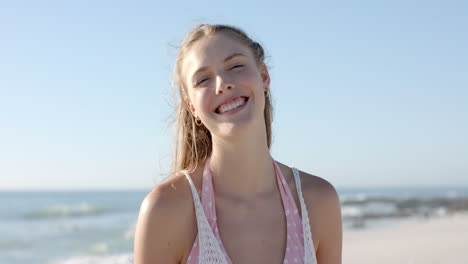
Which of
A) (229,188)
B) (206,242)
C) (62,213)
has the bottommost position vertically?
(206,242)

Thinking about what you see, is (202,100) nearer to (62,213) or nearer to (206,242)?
(206,242)

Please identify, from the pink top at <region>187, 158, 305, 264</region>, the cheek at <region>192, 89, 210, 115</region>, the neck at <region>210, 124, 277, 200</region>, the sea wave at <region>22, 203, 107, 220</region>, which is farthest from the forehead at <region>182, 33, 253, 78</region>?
the sea wave at <region>22, 203, 107, 220</region>

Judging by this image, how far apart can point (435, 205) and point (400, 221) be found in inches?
283

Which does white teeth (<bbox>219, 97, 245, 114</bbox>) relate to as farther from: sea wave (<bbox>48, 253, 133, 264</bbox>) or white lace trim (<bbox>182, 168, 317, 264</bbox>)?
sea wave (<bbox>48, 253, 133, 264</bbox>)

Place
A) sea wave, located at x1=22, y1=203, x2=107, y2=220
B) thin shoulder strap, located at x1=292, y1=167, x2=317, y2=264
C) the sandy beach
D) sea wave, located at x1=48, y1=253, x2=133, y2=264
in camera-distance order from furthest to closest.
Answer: sea wave, located at x1=22, y1=203, x2=107, y2=220
sea wave, located at x1=48, y1=253, x2=133, y2=264
the sandy beach
thin shoulder strap, located at x1=292, y1=167, x2=317, y2=264

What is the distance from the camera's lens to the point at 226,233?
106 inches

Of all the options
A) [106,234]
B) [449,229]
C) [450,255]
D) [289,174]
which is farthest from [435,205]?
[289,174]

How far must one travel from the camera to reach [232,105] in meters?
2.54

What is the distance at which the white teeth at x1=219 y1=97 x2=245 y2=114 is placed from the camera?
2541mm

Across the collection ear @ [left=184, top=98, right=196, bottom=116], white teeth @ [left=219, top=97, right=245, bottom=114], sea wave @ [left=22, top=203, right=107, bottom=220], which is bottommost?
white teeth @ [left=219, top=97, right=245, bottom=114]

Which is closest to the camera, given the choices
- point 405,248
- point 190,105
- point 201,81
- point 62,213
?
point 201,81

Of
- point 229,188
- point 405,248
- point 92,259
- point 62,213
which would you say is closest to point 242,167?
point 229,188

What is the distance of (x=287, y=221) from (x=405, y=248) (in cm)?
685

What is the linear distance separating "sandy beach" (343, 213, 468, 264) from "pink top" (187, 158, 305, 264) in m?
4.91
